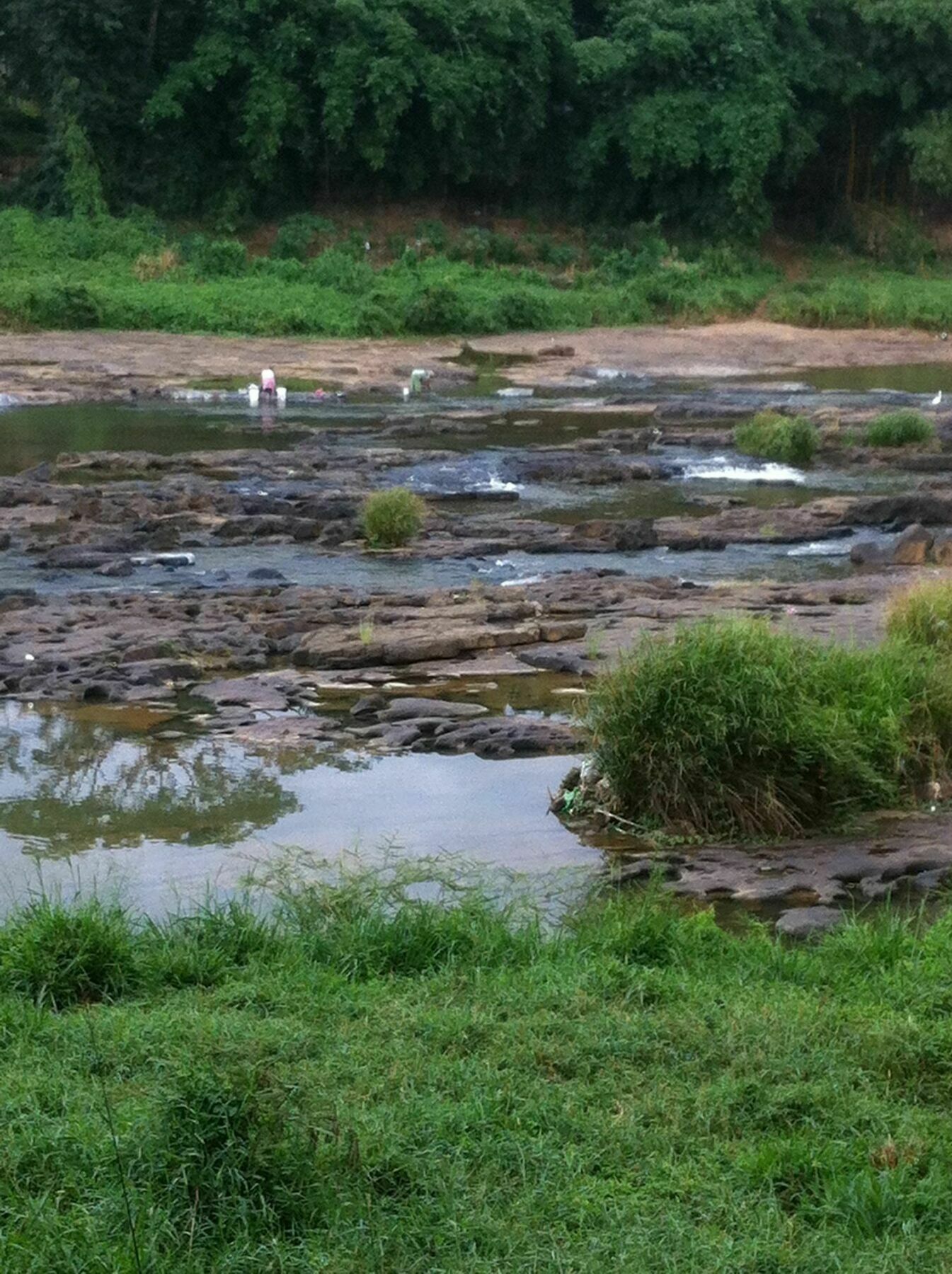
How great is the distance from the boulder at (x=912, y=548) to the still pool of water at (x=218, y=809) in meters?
7.88

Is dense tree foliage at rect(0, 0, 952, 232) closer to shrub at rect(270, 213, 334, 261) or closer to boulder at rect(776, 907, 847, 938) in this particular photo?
shrub at rect(270, 213, 334, 261)

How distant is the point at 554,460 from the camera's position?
24172 millimetres

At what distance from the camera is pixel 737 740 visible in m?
8.73

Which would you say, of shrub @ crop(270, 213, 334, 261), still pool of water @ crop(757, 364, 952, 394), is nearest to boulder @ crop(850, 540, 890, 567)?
still pool of water @ crop(757, 364, 952, 394)

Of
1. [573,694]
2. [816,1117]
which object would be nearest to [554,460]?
[573,694]

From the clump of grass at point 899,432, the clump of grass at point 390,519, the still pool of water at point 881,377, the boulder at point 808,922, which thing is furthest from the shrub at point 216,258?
the boulder at point 808,922

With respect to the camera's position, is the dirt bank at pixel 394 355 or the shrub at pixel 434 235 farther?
the shrub at pixel 434 235

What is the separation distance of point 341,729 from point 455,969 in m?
4.94

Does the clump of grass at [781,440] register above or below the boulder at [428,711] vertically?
Result: above

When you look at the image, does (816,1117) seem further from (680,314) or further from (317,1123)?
(680,314)

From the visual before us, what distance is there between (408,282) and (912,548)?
1020 inches

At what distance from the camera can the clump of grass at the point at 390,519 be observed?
59.3ft

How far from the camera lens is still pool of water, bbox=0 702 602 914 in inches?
339

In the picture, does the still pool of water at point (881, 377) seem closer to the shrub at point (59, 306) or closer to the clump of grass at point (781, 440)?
the clump of grass at point (781, 440)
